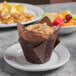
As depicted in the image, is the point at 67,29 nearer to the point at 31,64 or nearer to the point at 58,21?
the point at 58,21

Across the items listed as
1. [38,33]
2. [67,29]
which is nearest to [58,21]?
[67,29]

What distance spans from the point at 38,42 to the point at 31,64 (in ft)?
0.35

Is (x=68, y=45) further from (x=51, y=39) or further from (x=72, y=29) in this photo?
(x=51, y=39)

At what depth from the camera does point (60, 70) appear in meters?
1.17

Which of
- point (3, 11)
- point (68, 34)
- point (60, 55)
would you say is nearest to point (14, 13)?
point (3, 11)

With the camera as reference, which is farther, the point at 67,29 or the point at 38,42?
the point at 67,29

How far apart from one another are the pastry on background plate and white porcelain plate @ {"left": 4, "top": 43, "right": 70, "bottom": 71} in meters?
0.03

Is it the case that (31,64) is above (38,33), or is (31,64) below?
below

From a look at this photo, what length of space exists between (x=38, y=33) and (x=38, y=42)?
0.04 metres

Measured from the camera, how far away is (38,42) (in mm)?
1141

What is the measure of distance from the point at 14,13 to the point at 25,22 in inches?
5.6

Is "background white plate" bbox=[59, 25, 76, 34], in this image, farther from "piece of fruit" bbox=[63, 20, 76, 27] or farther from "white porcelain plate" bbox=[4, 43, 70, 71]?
"white porcelain plate" bbox=[4, 43, 70, 71]

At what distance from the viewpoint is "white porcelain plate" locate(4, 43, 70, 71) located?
1126mm

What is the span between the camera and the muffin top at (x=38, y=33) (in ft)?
3.73
